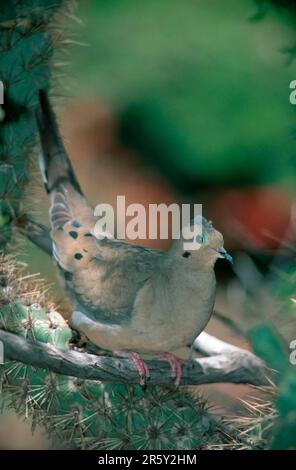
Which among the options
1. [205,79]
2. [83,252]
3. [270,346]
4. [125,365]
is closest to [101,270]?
[83,252]

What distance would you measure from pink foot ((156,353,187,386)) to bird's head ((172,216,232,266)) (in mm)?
161

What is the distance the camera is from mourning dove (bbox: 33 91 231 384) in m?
0.96

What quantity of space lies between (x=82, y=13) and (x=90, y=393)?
582 mm

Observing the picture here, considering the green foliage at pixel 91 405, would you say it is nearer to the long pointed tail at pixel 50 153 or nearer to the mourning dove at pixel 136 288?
the mourning dove at pixel 136 288

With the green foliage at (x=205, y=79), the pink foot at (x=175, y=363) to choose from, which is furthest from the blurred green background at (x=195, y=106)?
the pink foot at (x=175, y=363)

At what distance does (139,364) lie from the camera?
3.22ft

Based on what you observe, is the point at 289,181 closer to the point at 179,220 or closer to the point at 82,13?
the point at 179,220

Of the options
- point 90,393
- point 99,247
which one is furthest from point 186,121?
point 90,393

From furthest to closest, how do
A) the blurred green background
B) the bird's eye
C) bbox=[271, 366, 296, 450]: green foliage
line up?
the blurred green background < the bird's eye < bbox=[271, 366, 296, 450]: green foliage

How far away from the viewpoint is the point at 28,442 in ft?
3.73

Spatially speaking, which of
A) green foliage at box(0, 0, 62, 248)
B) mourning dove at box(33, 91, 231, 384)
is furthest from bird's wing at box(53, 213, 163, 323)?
green foliage at box(0, 0, 62, 248)

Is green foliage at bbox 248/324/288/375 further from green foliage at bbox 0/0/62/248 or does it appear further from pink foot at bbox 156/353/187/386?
green foliage at bbox 0/0/62/248

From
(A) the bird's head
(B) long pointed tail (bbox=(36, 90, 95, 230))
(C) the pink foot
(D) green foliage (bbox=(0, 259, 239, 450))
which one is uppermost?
(B) long pointed tail (bbox=(36, 90, 95, 230))

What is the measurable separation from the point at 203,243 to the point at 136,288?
0.38ft
